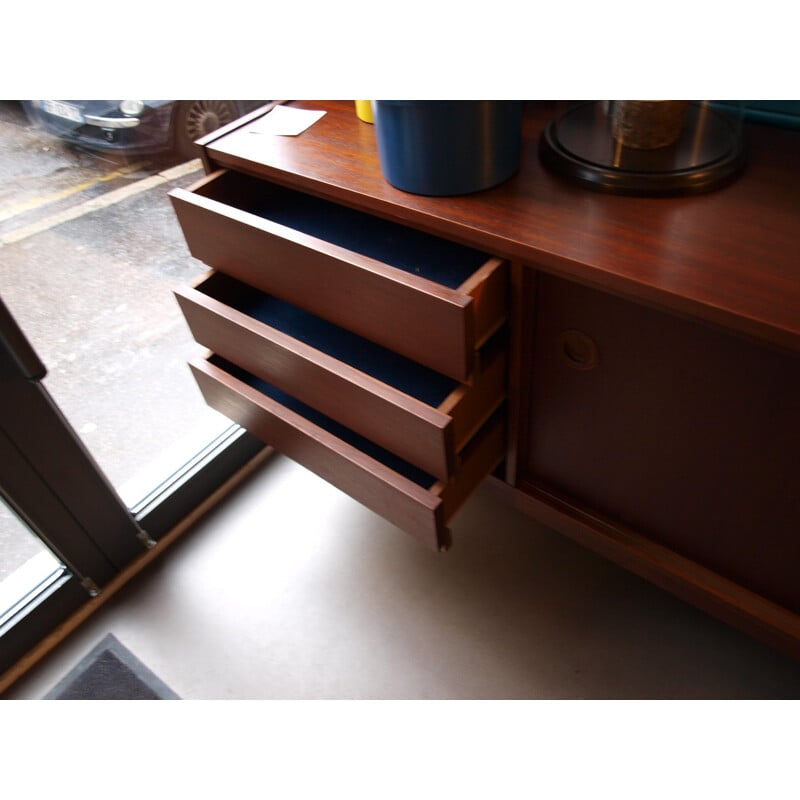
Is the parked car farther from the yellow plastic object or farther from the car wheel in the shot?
the yellow plastic object

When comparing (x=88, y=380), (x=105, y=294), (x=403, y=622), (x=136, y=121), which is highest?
(x=136, y=121)

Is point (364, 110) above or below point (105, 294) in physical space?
above

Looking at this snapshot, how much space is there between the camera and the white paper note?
0.90m

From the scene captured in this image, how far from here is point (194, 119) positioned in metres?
1.08

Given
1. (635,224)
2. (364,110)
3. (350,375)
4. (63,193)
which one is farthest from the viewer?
(63,193)

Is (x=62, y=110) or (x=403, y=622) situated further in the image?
(x=403, y=622)

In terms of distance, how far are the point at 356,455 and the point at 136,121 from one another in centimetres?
63

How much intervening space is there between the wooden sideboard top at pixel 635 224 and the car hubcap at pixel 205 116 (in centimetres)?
28

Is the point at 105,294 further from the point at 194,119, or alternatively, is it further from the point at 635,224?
the point at 635,224

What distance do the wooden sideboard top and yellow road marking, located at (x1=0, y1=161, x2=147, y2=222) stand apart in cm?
30

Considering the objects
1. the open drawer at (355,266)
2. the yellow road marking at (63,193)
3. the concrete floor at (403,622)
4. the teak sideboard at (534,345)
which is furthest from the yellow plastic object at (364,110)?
the concrete floor at (403,622)

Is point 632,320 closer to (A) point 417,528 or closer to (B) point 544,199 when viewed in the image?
(B) point 544,199

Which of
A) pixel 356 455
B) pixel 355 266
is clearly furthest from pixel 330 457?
pixel 355 266
